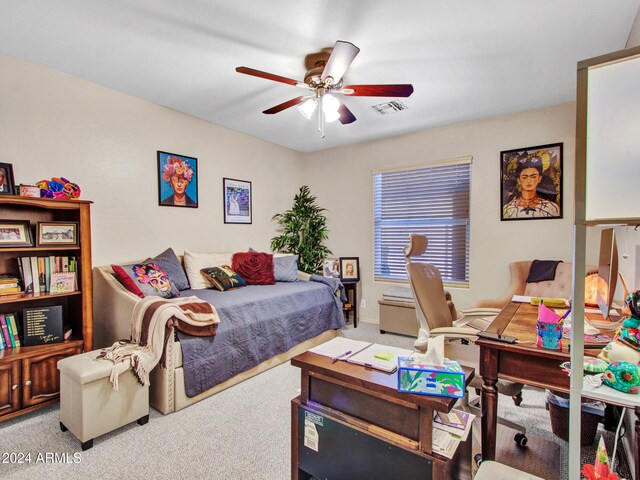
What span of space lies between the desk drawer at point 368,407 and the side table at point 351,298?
3.14 meters

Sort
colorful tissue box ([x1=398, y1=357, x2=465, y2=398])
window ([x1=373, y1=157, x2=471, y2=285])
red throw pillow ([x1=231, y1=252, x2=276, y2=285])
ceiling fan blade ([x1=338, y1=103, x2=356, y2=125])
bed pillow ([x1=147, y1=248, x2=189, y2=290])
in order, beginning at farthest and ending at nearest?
window ([x1=373, y1=157, x2=471, y2=285]) → red throw pillow ([x1=231, y1=252, x2=276, y2=285]) → bed pillow ([x1=147, y1=248, x2=189, y2=290]) → ceiling fan blade ([x1=338, y1=103, x2=356, y2=125]) → colorful tissue box ([x1=398, y1=357, x2=465, y2=398])

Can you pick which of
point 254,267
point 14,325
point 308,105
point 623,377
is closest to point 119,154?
point 14,325

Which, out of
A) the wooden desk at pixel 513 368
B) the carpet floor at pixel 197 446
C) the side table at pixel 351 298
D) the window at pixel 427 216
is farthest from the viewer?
the side table at pixel 351 298

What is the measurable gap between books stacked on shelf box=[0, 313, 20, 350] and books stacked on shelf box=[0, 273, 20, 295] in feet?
0.56

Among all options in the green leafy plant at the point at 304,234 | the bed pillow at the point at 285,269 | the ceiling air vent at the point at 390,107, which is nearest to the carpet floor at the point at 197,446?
the bed pillow at the point at 285,269

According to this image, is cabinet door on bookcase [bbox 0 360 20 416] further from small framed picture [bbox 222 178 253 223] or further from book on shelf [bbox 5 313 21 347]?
small framed picture [bbox 222 178 253 223]

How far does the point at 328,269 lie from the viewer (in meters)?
4.58

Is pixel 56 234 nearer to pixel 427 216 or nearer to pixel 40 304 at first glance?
pixel 40 304

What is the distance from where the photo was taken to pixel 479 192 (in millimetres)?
3771

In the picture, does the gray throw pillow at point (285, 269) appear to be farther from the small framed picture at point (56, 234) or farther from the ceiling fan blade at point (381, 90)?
the ceiling fan blade at point (381, 90)

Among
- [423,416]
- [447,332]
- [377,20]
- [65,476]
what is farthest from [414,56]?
[65,476]

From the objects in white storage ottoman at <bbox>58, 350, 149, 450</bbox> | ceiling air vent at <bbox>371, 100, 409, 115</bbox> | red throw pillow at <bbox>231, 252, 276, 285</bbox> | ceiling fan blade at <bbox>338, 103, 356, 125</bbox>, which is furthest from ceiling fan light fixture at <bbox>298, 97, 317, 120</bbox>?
white storage ottoman at <bbox>58, 350, 149, 450</bbox>

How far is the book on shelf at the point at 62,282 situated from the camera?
7.61 feet

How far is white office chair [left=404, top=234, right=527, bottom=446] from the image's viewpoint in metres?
1.80
